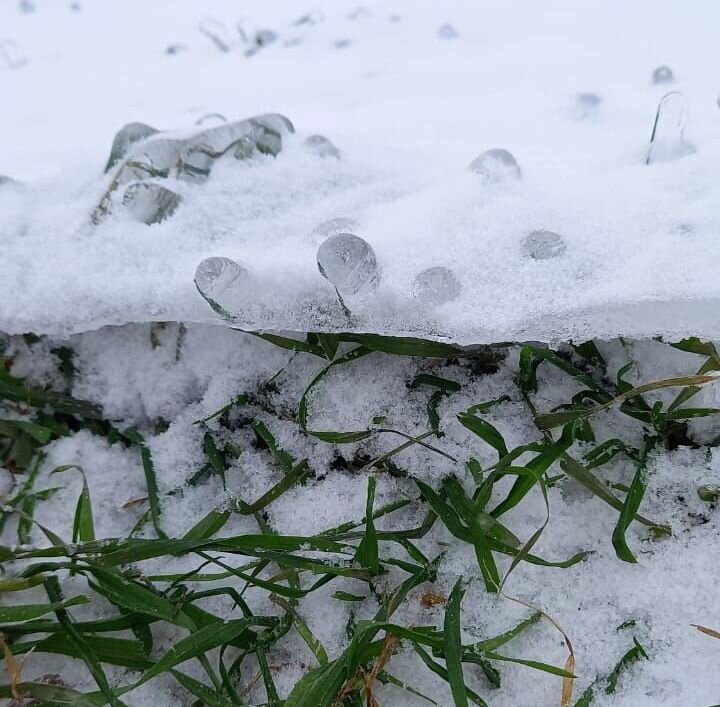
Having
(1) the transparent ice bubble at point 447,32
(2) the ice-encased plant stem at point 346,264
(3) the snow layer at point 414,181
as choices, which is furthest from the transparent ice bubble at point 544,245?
(1) the transparent ice bubble at point 447,32

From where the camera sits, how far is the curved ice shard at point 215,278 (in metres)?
0.92

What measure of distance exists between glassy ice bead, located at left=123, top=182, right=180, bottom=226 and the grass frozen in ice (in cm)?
42

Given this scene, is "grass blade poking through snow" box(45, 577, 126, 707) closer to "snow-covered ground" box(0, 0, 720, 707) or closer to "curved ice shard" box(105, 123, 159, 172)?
"snow-covered ground" box(0, 0, 720, 707)

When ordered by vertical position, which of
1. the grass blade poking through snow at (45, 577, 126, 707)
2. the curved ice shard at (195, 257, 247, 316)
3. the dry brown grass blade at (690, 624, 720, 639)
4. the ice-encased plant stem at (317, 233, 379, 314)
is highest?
the ice-encased plant stem at (317, 233, 379, 314)

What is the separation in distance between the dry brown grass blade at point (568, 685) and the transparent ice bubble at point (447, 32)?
1758 millimetres

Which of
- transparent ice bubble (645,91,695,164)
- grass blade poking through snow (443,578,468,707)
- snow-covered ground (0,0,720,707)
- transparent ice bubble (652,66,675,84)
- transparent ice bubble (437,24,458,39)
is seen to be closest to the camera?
grass blade poking through snow (443,578,468,707)

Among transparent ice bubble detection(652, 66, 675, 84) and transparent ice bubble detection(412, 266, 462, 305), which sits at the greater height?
transparent ice bubble detection(652, 66, 675, 84)

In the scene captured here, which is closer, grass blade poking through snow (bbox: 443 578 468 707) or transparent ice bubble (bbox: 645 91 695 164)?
grass blade poking through snow (bbox: 443 578 468 707)

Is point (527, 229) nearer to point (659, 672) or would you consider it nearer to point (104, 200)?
point (659, 672)

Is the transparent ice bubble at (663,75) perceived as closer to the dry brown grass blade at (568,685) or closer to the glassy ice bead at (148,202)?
the glassy ice bead at (148,202)

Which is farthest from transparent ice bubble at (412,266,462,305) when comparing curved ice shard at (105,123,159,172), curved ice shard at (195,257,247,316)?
curved ice shard at (105,123,159,172)

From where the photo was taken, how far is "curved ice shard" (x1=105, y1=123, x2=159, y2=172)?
1.29 metres

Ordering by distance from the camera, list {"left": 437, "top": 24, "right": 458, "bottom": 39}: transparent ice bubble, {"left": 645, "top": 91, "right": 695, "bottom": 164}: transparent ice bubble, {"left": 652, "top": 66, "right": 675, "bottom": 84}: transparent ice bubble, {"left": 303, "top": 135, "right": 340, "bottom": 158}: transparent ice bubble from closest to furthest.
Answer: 1. {"left": 645, "top": 91, "right": 695, "bottom": 164}: transparent ice bubble
2. {"left": 303, "top": 135, "right": 340, "bottom": 158}: transparent ice bubble
3. {"left": 652, "top": 66, "right": 675, "bottom": 84}: transparent ice bubble
4. {"left": 437, "top": 24, "right": 458, "bottom": 39}: transparent ice bubble

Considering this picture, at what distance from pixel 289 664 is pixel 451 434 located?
37 centimetres
